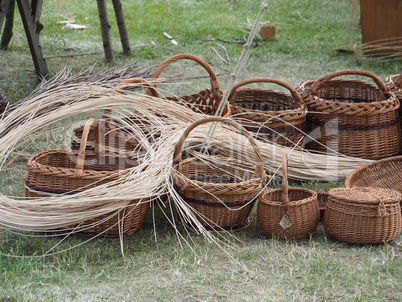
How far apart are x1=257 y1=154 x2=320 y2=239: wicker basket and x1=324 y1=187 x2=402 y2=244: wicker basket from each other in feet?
0.26

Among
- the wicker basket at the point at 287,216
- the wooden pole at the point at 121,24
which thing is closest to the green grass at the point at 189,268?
the wicker basket at the point at 287,216

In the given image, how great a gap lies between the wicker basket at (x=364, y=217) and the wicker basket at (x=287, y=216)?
3.2 inches

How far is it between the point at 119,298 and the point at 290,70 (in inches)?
164

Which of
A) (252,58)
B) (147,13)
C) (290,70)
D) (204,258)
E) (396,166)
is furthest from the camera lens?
(147,13)

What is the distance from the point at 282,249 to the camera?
7.18 feet

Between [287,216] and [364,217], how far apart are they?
31cm

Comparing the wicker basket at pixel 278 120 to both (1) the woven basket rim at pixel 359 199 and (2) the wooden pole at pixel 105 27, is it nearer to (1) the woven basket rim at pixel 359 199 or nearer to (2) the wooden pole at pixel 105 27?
(1) the woven basket rim at pixel 359 199

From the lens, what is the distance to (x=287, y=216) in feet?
7.30

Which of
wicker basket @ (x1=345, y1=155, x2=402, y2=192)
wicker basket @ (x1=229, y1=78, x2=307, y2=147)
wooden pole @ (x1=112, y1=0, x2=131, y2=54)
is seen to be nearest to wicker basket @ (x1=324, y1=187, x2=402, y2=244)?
wicker basket @ (x1=345, y1=155, x2=402, y2=192)

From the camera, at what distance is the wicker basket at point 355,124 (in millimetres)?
3057

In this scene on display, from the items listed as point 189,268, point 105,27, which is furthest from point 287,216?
point 105,27

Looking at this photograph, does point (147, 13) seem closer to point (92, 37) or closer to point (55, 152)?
point (92, 37)

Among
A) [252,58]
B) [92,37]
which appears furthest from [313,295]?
[92,37]

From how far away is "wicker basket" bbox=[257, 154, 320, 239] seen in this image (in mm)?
2229
